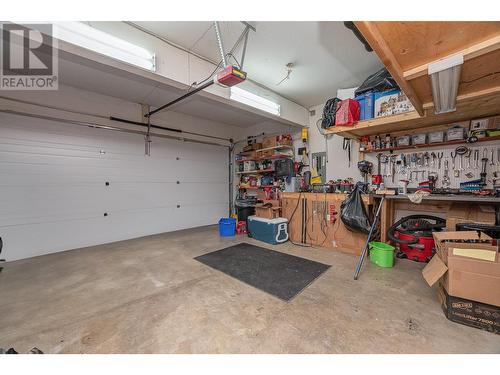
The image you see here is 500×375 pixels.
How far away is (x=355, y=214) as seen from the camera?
121 inches

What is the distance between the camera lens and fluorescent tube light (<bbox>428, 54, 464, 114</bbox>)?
1509mm

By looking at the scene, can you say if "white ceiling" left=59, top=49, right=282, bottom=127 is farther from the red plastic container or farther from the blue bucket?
the blue bucket

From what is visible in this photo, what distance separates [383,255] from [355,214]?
655 mm

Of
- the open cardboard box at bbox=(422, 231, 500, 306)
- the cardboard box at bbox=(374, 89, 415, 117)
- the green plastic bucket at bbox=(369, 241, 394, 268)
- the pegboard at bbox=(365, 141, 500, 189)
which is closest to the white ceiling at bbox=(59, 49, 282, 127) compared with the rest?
the cardboard box at bbox=(374, 89, 415, 117)

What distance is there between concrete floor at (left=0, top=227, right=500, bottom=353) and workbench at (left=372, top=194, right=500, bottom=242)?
0.80 metres

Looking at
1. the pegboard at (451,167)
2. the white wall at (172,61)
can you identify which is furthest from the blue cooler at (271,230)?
the white wall at (172,61)

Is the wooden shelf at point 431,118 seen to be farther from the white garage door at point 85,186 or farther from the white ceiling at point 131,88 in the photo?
the white garage door at point 85,186

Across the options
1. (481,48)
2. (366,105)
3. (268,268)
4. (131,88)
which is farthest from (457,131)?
(131,88)

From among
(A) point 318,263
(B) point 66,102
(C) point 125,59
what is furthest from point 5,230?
(A) point 318,263

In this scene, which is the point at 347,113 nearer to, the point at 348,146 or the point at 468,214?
the point at 348,146

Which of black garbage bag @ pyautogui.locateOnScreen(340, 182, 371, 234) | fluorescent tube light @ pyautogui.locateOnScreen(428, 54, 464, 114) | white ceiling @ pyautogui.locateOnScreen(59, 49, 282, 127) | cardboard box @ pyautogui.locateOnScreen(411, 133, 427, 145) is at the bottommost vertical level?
black garbage bag @ pyautogui.locateOnScreen(340, 182, 371, 234)

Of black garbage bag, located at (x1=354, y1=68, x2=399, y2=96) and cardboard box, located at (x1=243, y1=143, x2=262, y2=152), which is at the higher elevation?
black garbage bag, located at (x1=354, y1=68, x2=399, y2=96)
